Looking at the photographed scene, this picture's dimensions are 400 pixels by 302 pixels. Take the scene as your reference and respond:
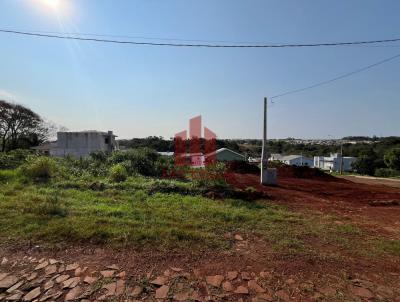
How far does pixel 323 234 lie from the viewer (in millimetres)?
4652

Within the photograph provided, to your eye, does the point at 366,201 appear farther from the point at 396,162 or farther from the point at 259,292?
the point at 396,162

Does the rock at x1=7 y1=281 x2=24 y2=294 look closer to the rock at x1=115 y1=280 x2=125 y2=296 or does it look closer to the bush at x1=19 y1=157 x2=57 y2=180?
the rock at x1=115 y1=280 x2=125 y2=296

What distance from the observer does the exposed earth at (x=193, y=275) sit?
2861 mm

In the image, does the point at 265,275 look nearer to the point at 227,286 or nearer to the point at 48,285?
the point at 227,286

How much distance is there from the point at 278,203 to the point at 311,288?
433 centimetres

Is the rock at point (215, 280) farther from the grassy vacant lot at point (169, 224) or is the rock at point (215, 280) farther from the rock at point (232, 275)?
the grassy vacant lot at point (169, 224)

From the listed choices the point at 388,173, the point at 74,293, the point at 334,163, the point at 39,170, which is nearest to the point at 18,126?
the point at 39,170

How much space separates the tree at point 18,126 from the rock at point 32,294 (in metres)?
34.9

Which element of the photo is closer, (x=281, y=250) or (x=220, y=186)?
(x=281, y=250)

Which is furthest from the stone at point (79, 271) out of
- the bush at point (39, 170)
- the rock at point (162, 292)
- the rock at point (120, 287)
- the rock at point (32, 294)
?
the bush at point (39, 170)

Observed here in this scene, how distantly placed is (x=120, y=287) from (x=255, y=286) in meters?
1.45

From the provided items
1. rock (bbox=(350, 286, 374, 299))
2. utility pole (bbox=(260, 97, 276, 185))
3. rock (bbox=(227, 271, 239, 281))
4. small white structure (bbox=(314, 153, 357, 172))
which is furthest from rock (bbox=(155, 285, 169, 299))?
small white structure (bbox=(314, 153, 357, 172))

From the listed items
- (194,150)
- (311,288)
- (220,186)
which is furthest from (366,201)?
(194,150)

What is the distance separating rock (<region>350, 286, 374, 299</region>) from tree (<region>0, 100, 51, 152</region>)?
37.0 metres
